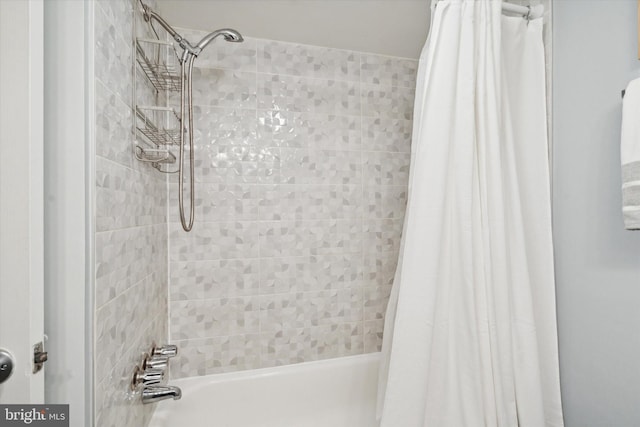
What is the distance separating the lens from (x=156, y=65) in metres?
1.41

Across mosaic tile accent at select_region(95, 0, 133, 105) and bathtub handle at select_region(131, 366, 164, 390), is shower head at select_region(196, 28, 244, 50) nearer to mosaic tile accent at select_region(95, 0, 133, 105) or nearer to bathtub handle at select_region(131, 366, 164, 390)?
mosaic tile accent at select_region(95, 0, 133, 105)

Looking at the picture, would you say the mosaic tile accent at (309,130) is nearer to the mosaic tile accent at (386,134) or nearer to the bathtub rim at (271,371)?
the mosaic tile accent at (386,134)

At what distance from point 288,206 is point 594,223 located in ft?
4.33

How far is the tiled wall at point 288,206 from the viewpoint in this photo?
5.91ft

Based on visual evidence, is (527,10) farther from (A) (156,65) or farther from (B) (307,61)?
(A) (156,65)

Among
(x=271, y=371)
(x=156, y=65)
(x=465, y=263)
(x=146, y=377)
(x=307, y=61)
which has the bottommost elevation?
(x=271, y=371)

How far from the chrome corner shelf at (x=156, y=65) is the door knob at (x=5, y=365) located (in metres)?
0.98

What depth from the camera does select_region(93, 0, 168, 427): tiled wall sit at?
873mm

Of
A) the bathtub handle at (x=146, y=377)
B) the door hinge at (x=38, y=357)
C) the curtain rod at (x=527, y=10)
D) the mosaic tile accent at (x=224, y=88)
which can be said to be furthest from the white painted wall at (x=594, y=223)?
the door hinge at (x=38, y=357)

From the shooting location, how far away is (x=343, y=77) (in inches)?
79.3

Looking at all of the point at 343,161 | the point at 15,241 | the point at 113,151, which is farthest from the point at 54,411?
the point at 343,161

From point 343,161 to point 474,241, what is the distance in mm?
976

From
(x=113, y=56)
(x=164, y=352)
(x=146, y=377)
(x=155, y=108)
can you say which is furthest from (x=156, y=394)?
(x=113, y=56)

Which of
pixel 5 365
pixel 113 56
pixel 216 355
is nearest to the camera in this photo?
pixel 5 365
